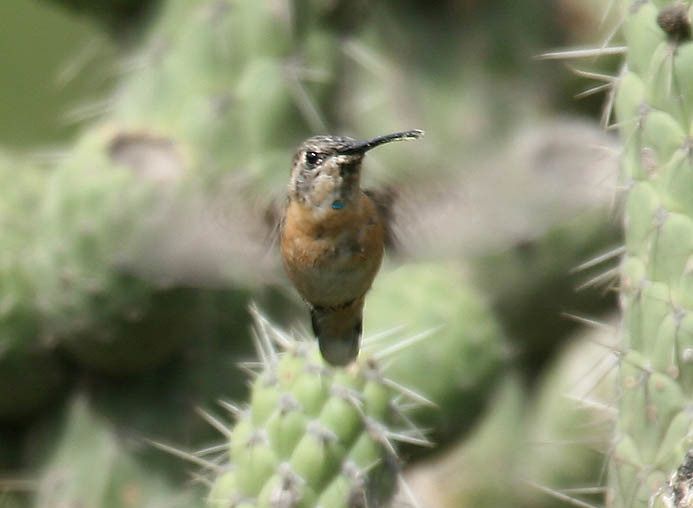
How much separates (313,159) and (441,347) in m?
0.95

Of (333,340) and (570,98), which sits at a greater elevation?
(333,340)

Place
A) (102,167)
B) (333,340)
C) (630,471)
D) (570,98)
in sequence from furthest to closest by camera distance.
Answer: (570,98)
(102,167)
(333,340)
(630,471)

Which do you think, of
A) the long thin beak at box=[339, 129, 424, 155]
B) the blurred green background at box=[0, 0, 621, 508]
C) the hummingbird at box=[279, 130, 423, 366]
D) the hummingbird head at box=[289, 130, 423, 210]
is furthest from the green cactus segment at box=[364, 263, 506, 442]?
the long thin beak at box=[339, 129, 424, 155]

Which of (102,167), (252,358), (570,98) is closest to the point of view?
(102,167)

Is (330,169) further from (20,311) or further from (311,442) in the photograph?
(20,311)

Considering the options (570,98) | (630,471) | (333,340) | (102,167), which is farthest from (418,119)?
(630,471)

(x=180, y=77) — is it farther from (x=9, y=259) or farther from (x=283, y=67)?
(x=9, y=259)

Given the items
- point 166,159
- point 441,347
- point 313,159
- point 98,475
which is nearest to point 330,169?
point 313,159

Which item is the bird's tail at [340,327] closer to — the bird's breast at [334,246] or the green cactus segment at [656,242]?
the bird's breast at [334,246]

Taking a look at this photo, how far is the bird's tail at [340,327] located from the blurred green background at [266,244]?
6.2 inches

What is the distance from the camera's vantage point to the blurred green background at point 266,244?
2.98 meters

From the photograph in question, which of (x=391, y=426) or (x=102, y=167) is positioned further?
(x=102, y=167)

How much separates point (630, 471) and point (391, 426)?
15.1 inches

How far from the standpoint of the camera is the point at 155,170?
3148 mm
